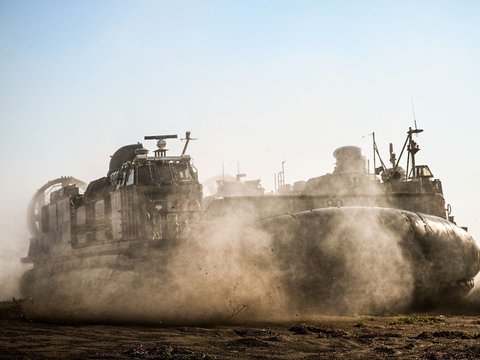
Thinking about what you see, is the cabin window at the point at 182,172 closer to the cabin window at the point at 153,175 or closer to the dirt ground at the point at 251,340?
the cabin window at the point at 153,175

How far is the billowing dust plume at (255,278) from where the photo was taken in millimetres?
10148

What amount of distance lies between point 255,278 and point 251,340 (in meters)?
3.14

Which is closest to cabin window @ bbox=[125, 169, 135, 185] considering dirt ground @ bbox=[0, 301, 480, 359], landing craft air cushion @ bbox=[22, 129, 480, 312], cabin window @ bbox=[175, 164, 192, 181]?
landing craft air cushion @ bbox=[22, 129, 480, 312]

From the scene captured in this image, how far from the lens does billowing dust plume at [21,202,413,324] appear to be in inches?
400

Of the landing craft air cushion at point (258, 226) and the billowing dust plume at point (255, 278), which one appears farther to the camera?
the landing craft air cushion at point (258, 226)

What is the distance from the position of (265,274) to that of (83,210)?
7.26m

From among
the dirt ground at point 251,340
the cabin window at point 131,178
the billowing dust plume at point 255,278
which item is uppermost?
the cabin window at point 131,178

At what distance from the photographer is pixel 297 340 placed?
7668 mm

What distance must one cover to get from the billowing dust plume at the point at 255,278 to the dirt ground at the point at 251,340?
2.80 ft

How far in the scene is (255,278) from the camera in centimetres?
1060

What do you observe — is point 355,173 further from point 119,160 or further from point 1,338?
point 1,338

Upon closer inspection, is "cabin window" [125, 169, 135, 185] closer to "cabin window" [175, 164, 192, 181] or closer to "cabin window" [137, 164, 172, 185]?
"cabin window" [137, 164, 172, 185]

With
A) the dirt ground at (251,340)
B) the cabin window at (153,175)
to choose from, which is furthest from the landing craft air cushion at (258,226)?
the dirt ground at (251,340)

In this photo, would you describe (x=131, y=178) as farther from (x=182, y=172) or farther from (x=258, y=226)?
(x=258, y=226)
